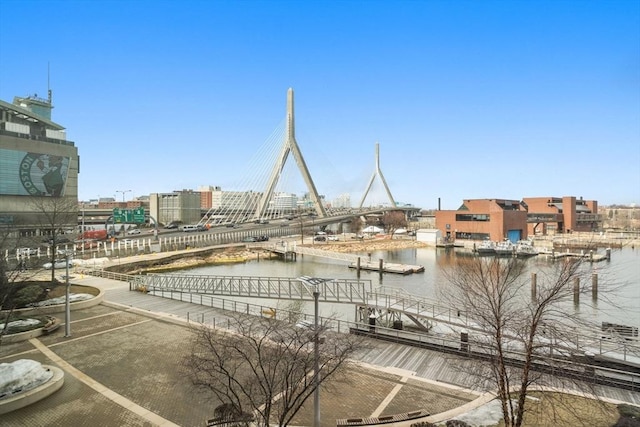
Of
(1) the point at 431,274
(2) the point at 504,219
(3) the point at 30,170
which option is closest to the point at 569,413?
(1) the point at 431,274

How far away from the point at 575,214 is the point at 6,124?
111274 millimetres

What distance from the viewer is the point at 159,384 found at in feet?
37.5

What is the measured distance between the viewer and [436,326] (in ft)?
57.3

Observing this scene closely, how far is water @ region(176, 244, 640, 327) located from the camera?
2433cm

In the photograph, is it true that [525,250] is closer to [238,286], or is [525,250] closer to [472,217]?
[472,217]

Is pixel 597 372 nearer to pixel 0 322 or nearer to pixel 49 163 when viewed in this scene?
pixel 0 322

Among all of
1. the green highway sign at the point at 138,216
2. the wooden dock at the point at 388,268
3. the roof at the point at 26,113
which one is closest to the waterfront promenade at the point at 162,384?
the wooden dock at the point at 388,268

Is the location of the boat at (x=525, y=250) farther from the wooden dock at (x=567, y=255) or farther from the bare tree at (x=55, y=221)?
the bare tree at (x=55, y=221)

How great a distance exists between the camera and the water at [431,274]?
24328mm

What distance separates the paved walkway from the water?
30.2ft

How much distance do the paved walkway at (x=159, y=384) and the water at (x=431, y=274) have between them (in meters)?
9.20

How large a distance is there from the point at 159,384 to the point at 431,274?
3349 cm

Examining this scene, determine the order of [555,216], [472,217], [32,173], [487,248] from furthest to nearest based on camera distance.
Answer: [555,216], [472,217], [487,248], [32,173]

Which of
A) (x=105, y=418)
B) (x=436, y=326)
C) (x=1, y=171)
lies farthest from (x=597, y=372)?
(x=1, y=171)
